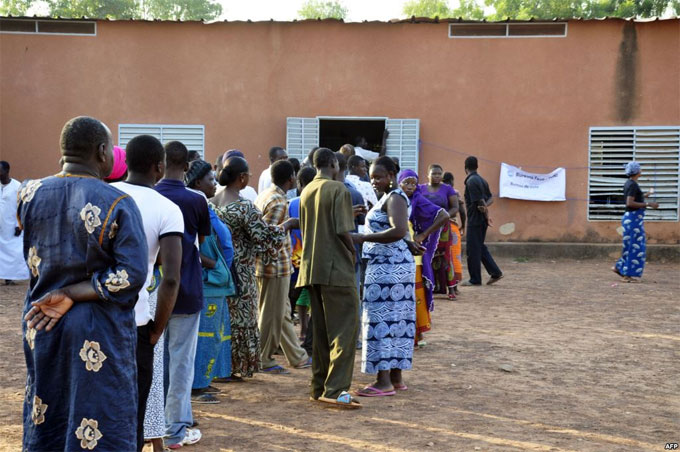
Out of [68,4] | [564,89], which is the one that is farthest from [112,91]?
[68,4]

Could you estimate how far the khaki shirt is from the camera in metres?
5.32

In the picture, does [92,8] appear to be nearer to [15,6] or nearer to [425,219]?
[15,6]

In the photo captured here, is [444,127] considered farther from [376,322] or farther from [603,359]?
[376,322]

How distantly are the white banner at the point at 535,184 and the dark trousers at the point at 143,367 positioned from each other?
1213 cm

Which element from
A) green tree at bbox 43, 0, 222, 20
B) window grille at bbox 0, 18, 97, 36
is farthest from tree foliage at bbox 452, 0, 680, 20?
window grille at bbox 0, 18, 97, 36

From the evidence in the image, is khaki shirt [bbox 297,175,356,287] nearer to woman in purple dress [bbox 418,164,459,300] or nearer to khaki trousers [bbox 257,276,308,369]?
khaki trousers [bbox 257,276,308,369]

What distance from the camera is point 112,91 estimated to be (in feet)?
49.6

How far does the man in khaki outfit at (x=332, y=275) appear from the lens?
533 centimetres

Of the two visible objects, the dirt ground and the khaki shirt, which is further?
the khaki shirt

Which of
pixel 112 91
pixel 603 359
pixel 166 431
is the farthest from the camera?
pixel 112 91

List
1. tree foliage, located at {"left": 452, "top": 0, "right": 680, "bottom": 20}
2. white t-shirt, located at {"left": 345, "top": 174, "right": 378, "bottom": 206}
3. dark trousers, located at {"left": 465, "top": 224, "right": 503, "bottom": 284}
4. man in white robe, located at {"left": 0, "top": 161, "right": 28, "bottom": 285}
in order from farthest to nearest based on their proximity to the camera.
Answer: tree foliage, located at {"left": 452, "top": 0, "right": 680, "bottom": 20}
dark trousers, located at {"left": 465, "top": 224, "right": 503, "bottom": 284}
man in white robe, located at {"left": 0, "top": 161, "right": 28, "bottom": 285}
white t-shirt, located at {"left": 345, "top": 174, "right": 378, "bottom": 206}

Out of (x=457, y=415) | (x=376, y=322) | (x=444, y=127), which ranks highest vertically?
(x=444, y=127)

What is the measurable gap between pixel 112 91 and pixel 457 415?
38.0 ft

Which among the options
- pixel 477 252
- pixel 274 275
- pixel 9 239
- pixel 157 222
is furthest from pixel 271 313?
pixel 9 239
